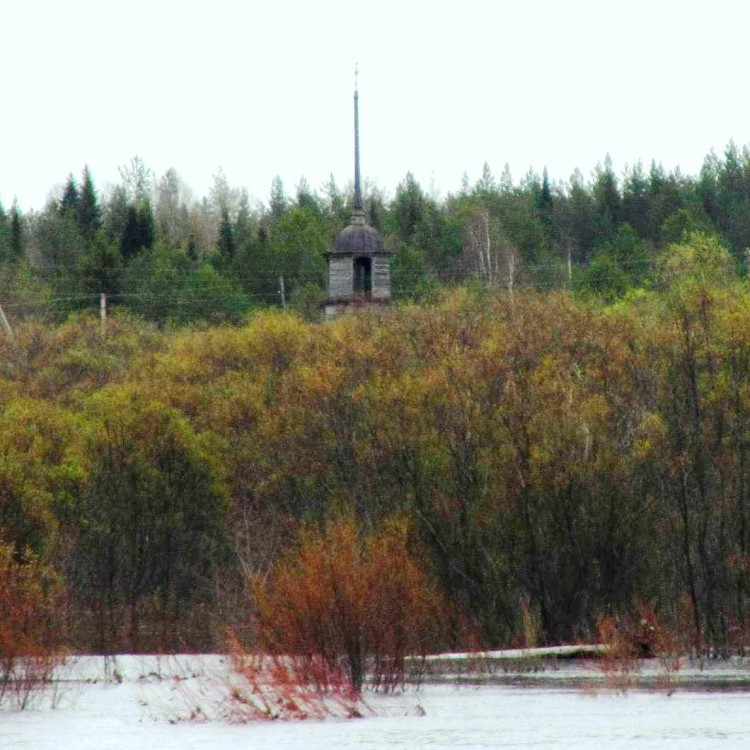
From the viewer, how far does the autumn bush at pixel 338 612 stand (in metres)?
25.1

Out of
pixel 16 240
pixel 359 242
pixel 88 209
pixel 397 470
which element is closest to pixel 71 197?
pixel 88 209

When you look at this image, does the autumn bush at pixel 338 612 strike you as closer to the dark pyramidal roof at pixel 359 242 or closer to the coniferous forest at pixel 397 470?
the coniferous forest at pixel 397 470

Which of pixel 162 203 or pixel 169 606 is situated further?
pixel 162 203

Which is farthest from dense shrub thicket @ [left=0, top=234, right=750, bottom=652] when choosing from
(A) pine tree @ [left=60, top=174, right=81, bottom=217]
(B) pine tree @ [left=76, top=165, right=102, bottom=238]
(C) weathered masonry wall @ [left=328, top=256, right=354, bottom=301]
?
(A) pine tree @ [left=60, top=174, right=81, bottom=217]

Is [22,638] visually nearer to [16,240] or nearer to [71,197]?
[16,240]

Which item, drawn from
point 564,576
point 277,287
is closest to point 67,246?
point 277,287

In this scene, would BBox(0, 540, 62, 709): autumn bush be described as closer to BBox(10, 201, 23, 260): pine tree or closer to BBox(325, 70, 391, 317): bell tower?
BBox(325, 70, 391, 317): bell tower

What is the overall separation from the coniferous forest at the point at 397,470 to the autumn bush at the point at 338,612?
0.21 feet

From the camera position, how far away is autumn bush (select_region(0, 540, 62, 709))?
2469 cm

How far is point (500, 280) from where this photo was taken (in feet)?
287

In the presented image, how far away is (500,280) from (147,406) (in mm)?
43982

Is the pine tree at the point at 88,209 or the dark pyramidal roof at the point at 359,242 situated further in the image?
the pine tree at the point at 88,209

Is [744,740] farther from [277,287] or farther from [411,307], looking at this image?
[277,287]

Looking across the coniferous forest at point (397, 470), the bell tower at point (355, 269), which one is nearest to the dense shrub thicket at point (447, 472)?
the coniferous forest at point (397, 470)
